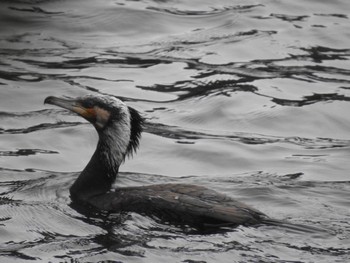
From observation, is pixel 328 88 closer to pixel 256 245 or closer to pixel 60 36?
pixel 60 36

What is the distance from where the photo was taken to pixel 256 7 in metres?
18.8

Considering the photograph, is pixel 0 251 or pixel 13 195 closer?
pixel 0 251

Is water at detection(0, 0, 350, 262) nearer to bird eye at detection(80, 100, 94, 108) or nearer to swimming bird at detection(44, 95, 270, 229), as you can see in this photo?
swimming bird at detection(44, 95, 270, 229)

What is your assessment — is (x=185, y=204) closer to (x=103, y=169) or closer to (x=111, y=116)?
(x=103, y=169)

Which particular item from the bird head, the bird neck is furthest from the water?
the bird head

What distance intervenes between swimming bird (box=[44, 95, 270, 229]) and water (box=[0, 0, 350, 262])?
0.17m


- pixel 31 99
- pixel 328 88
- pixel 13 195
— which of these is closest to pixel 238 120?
pixel 328 88

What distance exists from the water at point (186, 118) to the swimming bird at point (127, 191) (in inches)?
6.8

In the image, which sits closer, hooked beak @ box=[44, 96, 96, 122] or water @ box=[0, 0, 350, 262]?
water @ box=[0, 0, 350, 262]

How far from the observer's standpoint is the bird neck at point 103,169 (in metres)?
11.4

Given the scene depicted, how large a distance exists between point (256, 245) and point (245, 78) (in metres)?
6.13

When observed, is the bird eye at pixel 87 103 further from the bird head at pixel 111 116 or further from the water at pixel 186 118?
the water at pixel 186 118

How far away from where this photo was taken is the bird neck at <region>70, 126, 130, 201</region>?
37.5ft

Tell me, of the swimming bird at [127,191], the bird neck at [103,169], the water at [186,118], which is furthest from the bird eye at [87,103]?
the water at [186,118]
